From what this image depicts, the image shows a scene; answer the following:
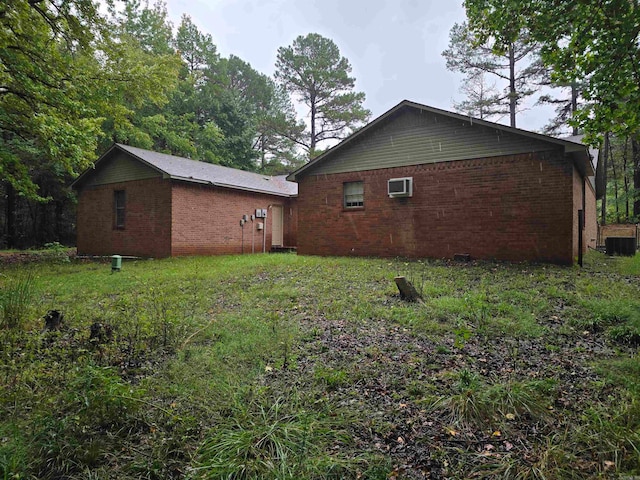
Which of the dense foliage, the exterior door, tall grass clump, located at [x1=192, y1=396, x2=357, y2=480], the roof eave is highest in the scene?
the dense foliage

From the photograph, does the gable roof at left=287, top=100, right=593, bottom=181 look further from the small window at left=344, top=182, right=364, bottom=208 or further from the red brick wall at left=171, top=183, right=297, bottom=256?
the red brick wall at left=171, top=183, right=297, bottom=256

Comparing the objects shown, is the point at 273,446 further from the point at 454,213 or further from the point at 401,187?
the point at 401,187

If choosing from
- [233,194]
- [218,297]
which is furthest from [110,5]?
[218,297]

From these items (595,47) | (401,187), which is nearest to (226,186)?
(401,187)

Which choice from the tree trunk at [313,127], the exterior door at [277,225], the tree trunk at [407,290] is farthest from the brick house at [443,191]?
the tree trunk at [313,127]

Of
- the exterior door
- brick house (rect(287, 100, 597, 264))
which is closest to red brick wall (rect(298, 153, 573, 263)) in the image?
brick house (rect(287, 100, 597, 264))

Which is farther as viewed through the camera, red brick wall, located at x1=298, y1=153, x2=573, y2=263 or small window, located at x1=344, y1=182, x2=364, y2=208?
small window, located at x1=344, y1=182, x2=364, y2=208

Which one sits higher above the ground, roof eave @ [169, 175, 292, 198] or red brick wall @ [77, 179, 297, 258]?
roof eave @ [169, 175, 292, 198]

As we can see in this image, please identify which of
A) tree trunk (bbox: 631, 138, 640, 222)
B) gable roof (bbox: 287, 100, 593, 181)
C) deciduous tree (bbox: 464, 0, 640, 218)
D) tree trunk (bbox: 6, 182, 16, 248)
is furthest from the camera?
tree trunk (bbox: 6, 182, 16, 248)

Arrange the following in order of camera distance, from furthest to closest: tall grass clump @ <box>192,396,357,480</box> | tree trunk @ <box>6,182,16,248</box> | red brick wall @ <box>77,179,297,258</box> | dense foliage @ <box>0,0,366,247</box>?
1. tree trunk @ <box>6,182,16,248</box>
2. red brick wall @ <box>77,179,297,258</box>
3. dense foliage @ <box>0,0,366,247</box>
4. tall grass clump @ <box>192,396,357,480</box>

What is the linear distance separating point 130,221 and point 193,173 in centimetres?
344

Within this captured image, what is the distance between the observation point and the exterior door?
17969 millimetres

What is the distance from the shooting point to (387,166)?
11.9 m

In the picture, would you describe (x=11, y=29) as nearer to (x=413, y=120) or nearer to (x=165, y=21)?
(x=413, y=120)
